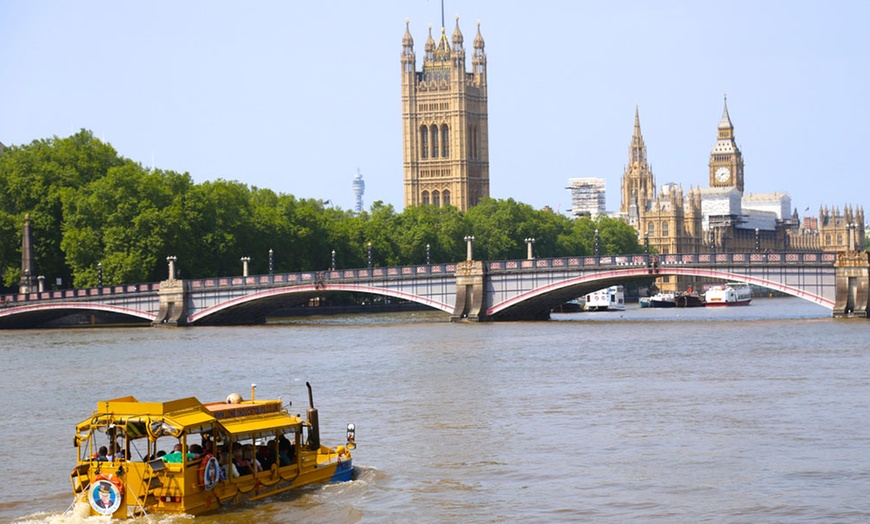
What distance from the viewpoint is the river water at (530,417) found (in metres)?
27.6

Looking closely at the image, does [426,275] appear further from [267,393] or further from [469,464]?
[469,464]

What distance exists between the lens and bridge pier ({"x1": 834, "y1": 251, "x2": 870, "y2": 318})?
75.1 meters

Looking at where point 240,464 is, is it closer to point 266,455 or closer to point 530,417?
point 266,455

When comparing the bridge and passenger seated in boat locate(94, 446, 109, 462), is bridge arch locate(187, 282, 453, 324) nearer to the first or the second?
the bridge

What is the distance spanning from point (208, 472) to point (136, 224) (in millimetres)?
75986

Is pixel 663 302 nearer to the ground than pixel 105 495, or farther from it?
farther from it

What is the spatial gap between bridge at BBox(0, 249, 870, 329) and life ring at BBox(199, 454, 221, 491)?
52.7 meters

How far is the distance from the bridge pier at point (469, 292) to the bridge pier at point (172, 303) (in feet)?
54.1

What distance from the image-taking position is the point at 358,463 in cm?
3181

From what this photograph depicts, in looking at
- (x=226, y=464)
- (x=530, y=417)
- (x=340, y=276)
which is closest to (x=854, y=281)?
(x=340, y=276)

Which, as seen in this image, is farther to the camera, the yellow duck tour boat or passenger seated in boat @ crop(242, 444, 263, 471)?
passenger seated in boat @ crop(242, 444, 263, 471)

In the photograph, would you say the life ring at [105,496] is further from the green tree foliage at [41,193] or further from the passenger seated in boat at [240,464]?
the green tree foliage at [41,193]

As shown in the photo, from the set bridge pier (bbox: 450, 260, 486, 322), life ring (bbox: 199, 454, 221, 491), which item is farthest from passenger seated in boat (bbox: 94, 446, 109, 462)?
bridge pier (bbox: 450, 260, 486, 322)

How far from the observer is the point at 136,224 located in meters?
101
